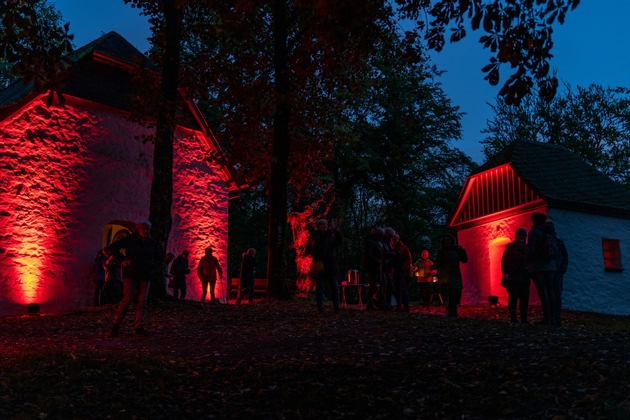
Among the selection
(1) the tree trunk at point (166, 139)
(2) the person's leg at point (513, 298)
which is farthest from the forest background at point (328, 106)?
(2) the person's leg at point (513, 298)

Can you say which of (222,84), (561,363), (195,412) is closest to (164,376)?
(195,412)

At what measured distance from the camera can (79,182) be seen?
1567 cm

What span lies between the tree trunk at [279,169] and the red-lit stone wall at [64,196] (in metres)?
3.79

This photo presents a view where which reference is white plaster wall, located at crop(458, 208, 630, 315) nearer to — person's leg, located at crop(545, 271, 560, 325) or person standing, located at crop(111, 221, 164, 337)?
person's leg, located at crop(545, 271, 560, 325)

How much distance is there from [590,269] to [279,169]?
1091 centimetres

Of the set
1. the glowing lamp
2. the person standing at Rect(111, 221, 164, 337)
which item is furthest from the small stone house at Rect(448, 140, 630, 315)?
the glowing lamp

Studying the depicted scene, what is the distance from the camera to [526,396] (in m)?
4.83

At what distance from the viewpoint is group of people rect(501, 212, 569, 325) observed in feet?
33.2

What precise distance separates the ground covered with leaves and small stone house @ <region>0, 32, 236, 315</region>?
587cm

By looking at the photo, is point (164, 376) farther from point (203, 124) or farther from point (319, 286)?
point (203, 124)

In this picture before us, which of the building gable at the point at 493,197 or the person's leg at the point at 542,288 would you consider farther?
the building gable at the point at 493,197

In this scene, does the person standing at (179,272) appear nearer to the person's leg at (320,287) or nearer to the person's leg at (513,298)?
the person's leg at (320,287)

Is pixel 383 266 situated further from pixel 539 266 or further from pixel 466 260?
pixel 539 266

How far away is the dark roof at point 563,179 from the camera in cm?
1892
